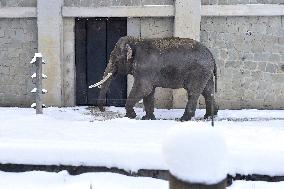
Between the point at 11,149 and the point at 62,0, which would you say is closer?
the point at 11,149

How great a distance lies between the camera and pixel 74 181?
9.41ft

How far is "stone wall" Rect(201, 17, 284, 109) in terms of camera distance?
770 centimetres

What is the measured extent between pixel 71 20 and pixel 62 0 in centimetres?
48

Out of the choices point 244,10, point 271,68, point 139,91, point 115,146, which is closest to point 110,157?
point 115,146

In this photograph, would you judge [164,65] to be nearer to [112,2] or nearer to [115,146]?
[112,2]

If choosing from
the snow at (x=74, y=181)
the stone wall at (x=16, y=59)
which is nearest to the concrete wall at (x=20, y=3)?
the stone wall at (x=16, y=59)

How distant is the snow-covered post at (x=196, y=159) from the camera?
53.8 inches

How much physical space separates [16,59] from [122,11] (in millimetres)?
2732

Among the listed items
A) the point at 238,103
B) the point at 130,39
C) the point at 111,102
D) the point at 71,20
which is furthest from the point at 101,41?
the point at 238,103

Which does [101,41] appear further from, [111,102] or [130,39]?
[130,39]

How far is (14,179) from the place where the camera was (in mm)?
2918

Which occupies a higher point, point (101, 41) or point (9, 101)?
point (101, 41)

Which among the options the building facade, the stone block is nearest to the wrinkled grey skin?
the building facade

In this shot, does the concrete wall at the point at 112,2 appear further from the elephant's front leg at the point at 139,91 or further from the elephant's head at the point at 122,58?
the elephant's front leg at the point at 139,91
